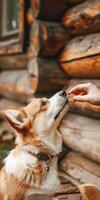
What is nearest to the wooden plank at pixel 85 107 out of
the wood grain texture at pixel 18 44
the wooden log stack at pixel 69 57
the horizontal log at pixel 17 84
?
the wooden log stack at pixel 69 57

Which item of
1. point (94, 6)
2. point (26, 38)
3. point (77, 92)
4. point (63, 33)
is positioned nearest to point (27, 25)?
point (26, 38)

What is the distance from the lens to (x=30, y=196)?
12.0 feet

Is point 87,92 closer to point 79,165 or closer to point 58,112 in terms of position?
point 58,112

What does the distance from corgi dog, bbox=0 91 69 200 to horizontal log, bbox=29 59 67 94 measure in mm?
1658

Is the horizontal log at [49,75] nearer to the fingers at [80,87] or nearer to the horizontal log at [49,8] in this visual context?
the horizontal log at [49,8]

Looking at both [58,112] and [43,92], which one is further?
[43,92]

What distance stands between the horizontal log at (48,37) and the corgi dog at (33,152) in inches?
62.9

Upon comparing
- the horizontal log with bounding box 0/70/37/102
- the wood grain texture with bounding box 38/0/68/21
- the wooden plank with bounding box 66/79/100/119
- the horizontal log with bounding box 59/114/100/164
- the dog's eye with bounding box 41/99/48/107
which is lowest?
the horizontal log with bounding box 0/70/37/102

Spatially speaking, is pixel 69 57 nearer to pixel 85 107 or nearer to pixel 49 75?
pixel 49 75

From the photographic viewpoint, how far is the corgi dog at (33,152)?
3.62 metres

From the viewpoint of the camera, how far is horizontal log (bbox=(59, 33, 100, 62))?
4648mm

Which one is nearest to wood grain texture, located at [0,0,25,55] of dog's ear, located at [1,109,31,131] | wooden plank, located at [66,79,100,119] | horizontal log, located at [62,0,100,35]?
horizontal log, located at [62,0,100,35]

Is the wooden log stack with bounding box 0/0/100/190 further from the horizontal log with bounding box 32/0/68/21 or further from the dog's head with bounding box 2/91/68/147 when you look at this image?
the dog's head with bounding box 2/91/68/147

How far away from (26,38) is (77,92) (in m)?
2.89
